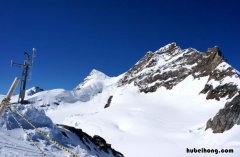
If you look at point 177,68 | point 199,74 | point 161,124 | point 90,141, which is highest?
point 177,68

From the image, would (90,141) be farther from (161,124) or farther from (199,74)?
(199,74)

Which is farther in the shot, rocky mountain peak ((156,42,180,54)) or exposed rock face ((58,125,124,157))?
rocky mountain peak ((156,42,180,54))

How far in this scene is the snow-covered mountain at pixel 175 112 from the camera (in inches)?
2894

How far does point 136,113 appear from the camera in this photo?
109000mm

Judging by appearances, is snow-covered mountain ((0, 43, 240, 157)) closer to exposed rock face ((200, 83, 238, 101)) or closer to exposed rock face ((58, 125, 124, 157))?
exposed rock face ((200, 83, 238, 101))

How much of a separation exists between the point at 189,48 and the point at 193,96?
52.6m

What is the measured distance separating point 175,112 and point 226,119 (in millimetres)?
29207

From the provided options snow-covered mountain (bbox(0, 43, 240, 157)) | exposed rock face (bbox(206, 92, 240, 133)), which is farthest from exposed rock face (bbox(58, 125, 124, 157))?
exposed rock face (bbox(206, 92, 240, 133))

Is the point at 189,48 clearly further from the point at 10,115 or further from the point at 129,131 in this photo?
the point at 10,115

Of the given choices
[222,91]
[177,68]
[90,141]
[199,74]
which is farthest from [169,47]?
[90,141]

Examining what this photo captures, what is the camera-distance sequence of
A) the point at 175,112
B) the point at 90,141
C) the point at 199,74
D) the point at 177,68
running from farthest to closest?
the point at 177,68 < the point at 199,74 < the point at 175,112 < the point at 90,141

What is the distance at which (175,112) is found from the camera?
356ft

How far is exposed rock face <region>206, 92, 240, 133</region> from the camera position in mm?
78750

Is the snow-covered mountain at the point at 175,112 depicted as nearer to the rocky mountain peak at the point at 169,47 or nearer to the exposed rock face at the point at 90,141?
the exposed rock face at the point at 90,141
